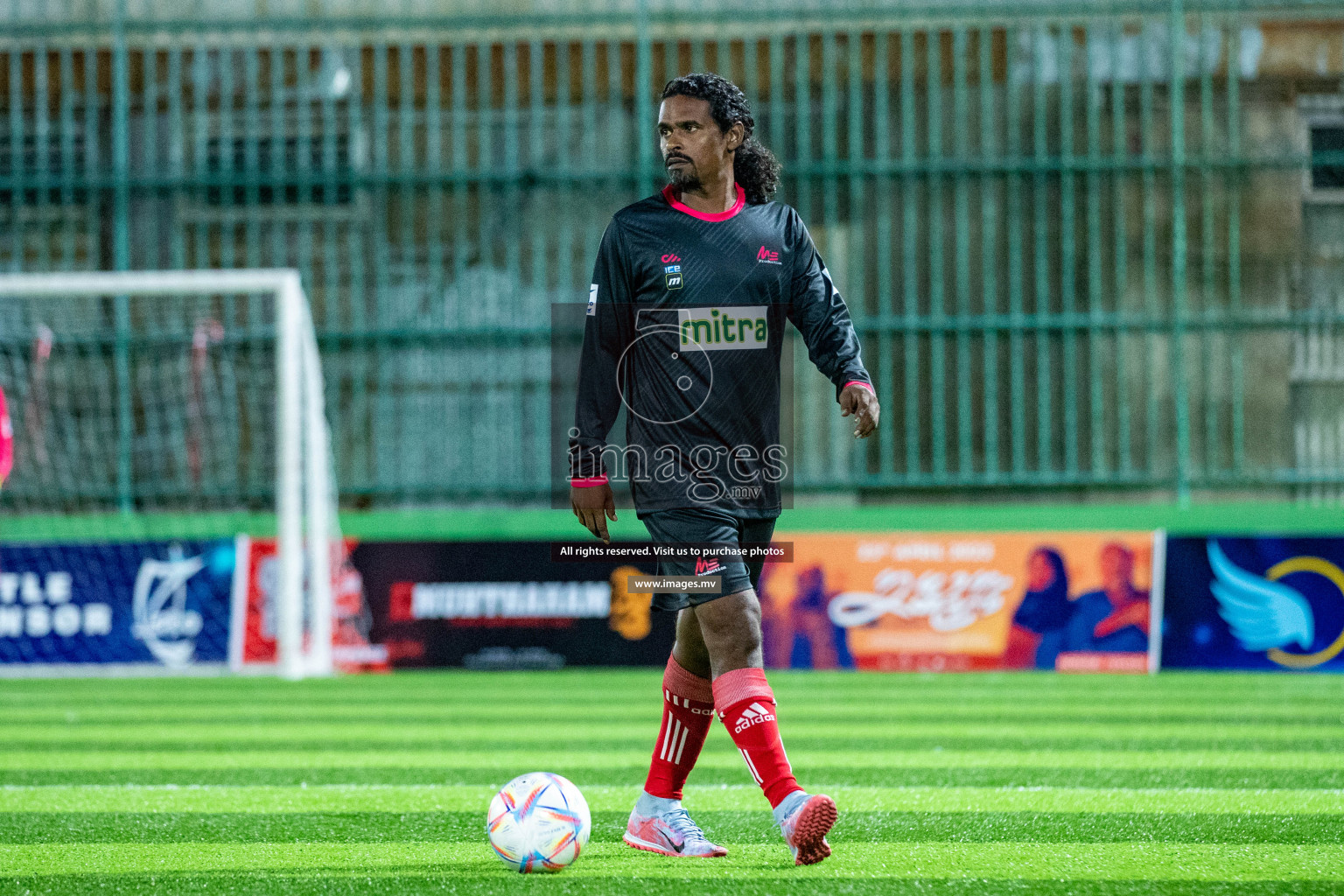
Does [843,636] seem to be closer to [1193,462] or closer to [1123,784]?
[1193,462]

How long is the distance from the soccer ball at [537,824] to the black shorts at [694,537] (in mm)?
490

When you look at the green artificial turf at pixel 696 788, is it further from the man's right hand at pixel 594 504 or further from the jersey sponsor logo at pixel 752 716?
the man's right hand at pixel 594 504

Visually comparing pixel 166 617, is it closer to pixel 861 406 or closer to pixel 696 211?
pixel 696 211

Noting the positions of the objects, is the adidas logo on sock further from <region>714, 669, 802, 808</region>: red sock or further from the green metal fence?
the green metal fence

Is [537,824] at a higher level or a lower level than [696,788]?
higher

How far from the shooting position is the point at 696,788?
5.21m

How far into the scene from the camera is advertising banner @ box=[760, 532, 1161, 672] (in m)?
10.7

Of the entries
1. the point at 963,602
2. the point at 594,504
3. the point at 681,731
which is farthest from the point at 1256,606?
the point at 594,504

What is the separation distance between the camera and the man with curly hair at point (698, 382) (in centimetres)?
368

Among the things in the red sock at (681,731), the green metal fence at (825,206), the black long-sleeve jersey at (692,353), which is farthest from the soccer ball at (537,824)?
the green metal fence at (825,206)

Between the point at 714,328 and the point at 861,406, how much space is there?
0.40m

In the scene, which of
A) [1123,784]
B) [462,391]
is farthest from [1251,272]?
[1123,784]

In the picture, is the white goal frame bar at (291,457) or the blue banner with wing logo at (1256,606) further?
the white goal frame bar at (291,457)

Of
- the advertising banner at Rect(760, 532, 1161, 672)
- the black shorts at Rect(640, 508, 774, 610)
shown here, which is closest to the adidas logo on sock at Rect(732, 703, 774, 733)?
the black shorts at Rect(640, 508, 774, 610)
